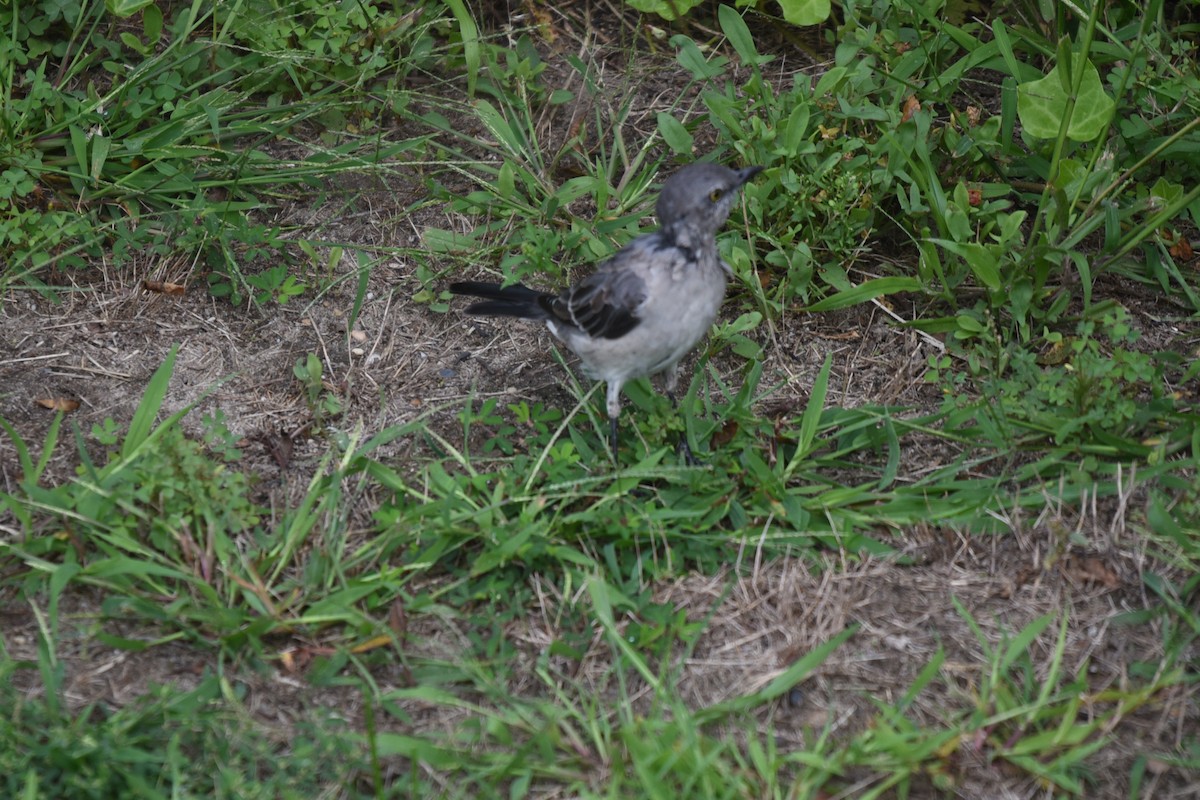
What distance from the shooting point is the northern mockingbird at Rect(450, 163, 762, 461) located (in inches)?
187

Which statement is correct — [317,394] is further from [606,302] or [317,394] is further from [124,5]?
[124,5]

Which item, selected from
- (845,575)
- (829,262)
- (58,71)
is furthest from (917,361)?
(58,71)

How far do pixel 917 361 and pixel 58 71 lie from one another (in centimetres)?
472

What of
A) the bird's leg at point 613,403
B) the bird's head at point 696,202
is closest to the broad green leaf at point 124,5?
A: the bird's head at point 696,202

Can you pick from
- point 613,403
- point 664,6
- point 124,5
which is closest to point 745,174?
point 613,403

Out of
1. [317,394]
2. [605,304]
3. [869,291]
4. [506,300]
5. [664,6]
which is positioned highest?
[664,6]

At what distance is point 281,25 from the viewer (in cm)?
620

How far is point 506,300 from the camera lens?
5.24 metres

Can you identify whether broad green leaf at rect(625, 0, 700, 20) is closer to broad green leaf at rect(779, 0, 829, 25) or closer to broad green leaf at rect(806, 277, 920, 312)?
broad green leaf at rect(779, 0, 829, 25)

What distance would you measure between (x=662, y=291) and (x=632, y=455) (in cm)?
73

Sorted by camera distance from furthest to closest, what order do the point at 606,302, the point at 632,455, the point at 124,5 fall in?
the point at 124,5 → the point at 632,455 → the point at 606,302

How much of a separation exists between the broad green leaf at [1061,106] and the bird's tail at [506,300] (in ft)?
7.76

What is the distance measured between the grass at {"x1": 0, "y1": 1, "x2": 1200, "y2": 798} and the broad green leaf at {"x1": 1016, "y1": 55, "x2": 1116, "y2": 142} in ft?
0.05

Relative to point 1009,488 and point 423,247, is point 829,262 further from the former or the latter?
point 423,247
